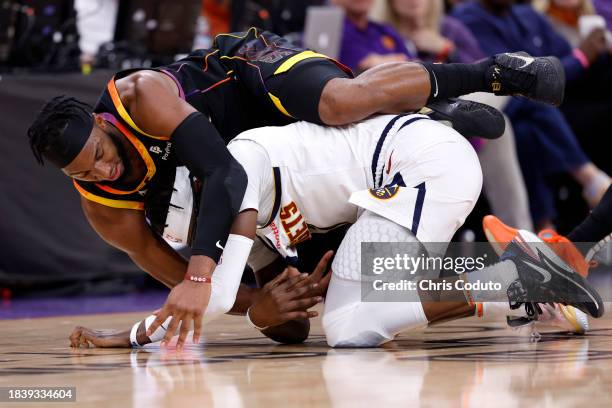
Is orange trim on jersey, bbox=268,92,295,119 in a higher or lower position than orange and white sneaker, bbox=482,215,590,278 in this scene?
higher

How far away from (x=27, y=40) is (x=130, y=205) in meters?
2.28

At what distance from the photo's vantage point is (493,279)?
2.48 meters

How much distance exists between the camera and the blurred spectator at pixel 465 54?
5.18m

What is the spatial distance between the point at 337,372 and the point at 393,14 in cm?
396

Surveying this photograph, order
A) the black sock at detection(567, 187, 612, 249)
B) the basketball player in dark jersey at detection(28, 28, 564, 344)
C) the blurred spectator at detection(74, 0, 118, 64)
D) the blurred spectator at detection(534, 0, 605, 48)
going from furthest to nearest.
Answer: the blurred spectator at detection(534, 0, 605, 48), the blurred spectator at detection(74, 0, 118, 64), the black sock at detection(567, 187, 612, 249), the basketball player in dark jersey at detection(28, 28, 564, 344)

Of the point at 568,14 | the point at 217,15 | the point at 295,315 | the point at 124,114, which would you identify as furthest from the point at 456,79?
the point at 568,14

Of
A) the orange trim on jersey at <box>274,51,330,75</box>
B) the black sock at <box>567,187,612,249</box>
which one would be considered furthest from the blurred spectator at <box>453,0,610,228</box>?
the orange trim on jersey at <box>274,51,330,75</box>

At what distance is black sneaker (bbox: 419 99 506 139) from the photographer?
2875 mm

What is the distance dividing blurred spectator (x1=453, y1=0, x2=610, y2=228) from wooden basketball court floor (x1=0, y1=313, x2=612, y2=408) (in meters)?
2.68

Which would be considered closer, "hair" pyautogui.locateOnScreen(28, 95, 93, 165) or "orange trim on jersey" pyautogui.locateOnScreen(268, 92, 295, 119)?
"hair" pyautogui.locateOnScreen(28, 95, 93, 165)

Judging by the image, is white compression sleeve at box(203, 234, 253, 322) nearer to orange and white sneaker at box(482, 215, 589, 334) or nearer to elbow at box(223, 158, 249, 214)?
elbow at box(223, 158, 249, 214)

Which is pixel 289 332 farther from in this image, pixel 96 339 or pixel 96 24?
pixel 96 24

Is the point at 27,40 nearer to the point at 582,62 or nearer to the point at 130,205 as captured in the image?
the point at 130,205

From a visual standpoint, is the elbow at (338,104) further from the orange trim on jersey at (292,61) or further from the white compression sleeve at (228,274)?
the white compression sleeve at (228,274)
